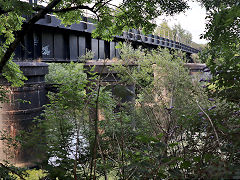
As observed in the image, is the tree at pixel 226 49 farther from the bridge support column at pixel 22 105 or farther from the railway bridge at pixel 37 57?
the bridge support column at pixel 22 105

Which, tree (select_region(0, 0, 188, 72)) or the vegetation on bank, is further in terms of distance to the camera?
tree (select_region(0, 0, 188, 72))

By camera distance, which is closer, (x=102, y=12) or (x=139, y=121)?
(x=102, y=12)

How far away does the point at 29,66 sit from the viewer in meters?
12.4

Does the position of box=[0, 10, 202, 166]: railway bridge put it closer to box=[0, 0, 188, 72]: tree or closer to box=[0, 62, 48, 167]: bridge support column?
box=[0, 62, 48, 167]: bridge support column

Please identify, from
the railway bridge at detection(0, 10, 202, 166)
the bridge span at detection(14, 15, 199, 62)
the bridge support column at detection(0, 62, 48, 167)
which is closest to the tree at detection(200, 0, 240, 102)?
the railway bridge at detection(0, 10, 202, 166)

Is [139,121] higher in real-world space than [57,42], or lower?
lower

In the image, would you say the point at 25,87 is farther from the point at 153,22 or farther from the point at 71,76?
the point at 153,22

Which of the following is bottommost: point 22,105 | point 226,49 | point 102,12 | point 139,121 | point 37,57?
point 139,121

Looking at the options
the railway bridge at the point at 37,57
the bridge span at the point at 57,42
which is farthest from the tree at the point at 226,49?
the bridge span at the point at 57,42

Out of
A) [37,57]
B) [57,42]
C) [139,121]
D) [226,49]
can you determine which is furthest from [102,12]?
[57,42]

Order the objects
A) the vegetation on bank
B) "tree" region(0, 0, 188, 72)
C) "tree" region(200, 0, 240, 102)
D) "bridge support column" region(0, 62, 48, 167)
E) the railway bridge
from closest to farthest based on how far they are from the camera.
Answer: the vegetation on bank
"tree" region(200, 0, 240, 102)
"tree" region(0, 0, 188, 72)
"bridge support column" region(0, 62, 48, 167)
the railway bridge

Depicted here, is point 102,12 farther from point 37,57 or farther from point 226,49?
point 37,57

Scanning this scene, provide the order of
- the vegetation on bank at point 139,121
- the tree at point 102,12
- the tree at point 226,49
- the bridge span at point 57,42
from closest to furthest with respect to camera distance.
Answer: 1. the vegetation on bank at point 139,121
2. the tree at point 226,49
3. the tree at point 102,12
4. the bridge span at point 57,42

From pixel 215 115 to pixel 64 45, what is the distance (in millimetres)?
14012
